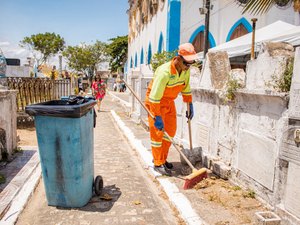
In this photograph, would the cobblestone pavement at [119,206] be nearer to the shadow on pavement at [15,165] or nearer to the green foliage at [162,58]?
the shadow on pavement at [15,165]

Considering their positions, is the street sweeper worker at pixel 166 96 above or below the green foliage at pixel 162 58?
below

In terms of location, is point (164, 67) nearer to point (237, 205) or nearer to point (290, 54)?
point (290, 54)

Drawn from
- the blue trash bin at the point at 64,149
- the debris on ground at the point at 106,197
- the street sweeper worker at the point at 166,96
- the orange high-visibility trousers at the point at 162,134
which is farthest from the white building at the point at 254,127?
the blue trash bin at the point at 64,149

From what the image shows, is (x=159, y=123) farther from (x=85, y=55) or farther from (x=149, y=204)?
(x=85, y=55)

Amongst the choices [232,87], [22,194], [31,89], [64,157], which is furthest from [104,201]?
[31,89]

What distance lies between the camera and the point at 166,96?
4.54 meters

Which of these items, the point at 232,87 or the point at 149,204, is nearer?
the point at 149,204

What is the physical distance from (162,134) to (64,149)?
1719 millimetres

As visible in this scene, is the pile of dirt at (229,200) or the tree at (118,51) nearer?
the pile of dirt at (229,200)

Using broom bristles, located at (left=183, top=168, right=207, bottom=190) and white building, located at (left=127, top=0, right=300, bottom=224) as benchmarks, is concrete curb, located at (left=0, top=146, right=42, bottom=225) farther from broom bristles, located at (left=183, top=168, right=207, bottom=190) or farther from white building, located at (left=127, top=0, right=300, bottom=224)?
white building, located at (left=127, top=0, right=300, bottom=224)

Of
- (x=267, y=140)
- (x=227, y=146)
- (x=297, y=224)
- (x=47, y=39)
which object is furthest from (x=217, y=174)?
(x=47, y=39)

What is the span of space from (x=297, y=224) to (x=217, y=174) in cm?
177

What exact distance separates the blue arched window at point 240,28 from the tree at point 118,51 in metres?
33.7

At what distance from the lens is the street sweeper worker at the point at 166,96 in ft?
13.8
